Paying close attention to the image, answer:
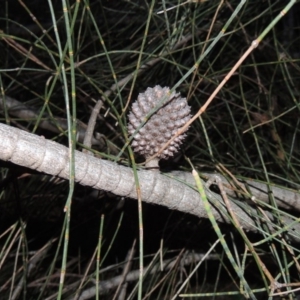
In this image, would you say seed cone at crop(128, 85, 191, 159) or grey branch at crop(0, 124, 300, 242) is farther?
seed cone at crop(128, 85, 191, 159)

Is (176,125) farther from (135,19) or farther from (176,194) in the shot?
(135,19)

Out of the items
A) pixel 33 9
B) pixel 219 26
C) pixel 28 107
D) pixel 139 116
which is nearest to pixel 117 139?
pixel 28 107

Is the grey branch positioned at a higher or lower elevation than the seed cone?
lower

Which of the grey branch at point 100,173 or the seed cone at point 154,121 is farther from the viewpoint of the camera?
the seed cone at point 154,121

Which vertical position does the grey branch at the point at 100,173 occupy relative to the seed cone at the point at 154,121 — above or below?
below
